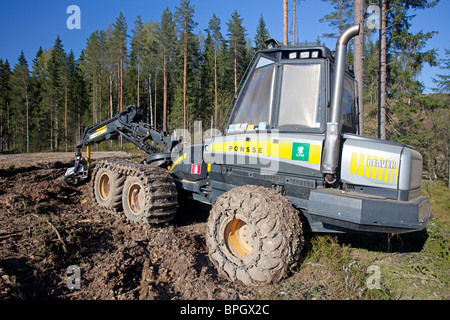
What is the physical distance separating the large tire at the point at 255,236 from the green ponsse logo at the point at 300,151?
0.55 meters

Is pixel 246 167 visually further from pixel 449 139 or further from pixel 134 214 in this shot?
pixel 449 139

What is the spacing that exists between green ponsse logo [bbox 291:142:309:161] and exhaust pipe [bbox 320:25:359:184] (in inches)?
9.4

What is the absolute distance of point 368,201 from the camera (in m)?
2.98

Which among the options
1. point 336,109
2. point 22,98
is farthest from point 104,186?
point 22,98

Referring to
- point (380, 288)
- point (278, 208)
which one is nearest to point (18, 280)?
point (278, 208)

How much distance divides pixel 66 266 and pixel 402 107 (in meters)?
18.3

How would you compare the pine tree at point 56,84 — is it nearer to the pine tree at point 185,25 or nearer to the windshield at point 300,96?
the pine tree at point 185,25

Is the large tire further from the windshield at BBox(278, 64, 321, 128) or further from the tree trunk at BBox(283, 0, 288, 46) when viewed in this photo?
the tree trunk at BBox(283, 0, 288, 46)

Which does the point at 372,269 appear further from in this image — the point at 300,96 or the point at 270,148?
the point at 300,96

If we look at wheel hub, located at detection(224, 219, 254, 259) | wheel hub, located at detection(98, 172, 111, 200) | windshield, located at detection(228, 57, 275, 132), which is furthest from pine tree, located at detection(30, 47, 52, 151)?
wheel hub, located at detection(224, 219, 254, 259)

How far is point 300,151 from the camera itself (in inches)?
139

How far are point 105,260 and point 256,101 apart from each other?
3.10 m

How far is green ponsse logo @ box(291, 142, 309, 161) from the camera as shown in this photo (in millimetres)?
3484

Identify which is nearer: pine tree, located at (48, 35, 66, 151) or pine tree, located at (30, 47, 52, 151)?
pine tree, located at (30, 47, 52, 151)
